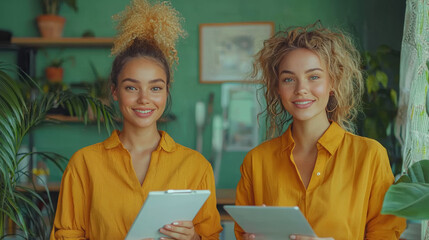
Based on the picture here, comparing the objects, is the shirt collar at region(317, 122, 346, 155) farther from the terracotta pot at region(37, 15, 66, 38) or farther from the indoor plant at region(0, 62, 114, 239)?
the terracotta pot at region(37, 15, 66, 38)

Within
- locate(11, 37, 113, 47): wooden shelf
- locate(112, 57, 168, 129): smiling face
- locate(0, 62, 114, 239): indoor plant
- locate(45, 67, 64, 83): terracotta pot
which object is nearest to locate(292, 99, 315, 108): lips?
locate(112, 57, 168, 129): smiling face

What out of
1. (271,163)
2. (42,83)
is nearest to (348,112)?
(271,163)

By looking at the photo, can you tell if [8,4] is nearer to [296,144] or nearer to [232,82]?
[232,82]

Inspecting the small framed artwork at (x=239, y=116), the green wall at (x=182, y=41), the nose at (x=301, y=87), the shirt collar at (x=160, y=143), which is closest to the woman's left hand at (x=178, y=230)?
the shirt collar at (x=160, y=143)

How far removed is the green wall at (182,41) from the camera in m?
4.20

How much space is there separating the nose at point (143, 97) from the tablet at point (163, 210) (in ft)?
1.45

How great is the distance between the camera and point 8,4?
14.3 feet

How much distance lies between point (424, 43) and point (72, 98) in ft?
5.52

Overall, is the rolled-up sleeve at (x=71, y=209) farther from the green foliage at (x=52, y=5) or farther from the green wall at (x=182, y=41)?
the green foliage at (x=52, y=5)

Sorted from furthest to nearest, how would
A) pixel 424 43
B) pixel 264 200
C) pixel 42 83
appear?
pixel 42 83
pixel 424 43
pixel 264 200

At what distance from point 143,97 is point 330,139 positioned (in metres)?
0.66

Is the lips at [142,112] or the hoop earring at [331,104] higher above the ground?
the hoop earring at [331,104]

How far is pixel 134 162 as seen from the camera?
5.86 feet

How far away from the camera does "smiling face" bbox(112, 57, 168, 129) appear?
1.75 meters
